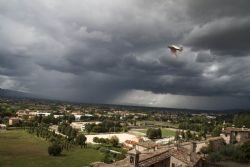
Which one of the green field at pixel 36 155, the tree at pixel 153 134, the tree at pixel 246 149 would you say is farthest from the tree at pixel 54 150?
the tree at pixel 153 134

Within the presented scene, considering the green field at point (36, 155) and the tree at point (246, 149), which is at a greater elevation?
the tree at point (246, 149)

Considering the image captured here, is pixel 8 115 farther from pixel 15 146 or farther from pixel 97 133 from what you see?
pixel 15 146

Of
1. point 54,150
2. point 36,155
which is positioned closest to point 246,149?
point 54,150

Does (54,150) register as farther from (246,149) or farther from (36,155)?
(246,149)

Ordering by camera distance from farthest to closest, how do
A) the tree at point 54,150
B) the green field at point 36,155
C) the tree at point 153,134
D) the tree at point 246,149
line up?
1. the tree at point 153,134
2. the tree at point 54,150
3. the green field at point 36,155
4. the tree at point 246,149

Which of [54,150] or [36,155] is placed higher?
[54,150]

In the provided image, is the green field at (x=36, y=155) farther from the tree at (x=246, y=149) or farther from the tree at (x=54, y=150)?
the tree at (x=246, y=149)

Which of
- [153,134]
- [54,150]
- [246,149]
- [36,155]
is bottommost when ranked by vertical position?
[36,155]

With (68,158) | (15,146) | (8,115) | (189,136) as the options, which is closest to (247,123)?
(189,136)

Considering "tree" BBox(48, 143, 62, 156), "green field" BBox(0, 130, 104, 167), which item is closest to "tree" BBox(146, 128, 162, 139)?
"green field" BBox(0, 130, 104, 167)
